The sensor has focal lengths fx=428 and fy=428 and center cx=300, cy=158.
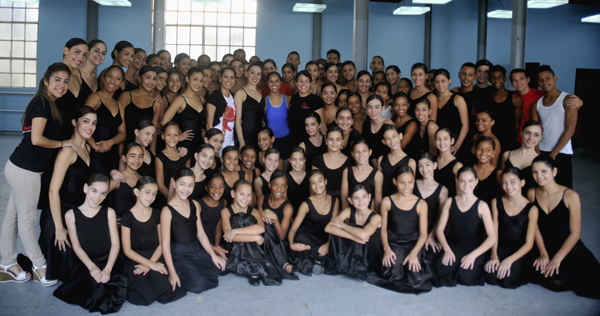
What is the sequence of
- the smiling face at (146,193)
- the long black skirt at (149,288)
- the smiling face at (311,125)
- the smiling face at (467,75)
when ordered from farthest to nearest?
1. the smiling face at (467,75)
2. the smiling face at (311,125)
3. the smiling face at (146,193)
4. the long black skirt at (149,288)

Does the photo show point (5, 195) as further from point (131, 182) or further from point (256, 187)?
point (256, 187)

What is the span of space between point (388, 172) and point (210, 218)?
1865 mm

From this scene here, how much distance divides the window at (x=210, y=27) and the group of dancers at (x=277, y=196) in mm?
9912

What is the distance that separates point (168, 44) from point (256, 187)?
11.5 metres

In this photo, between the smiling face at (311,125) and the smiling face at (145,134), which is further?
the smiling face at (311,125)

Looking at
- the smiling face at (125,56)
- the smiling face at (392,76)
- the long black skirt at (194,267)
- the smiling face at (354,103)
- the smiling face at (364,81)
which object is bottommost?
the long black skirt at (194,267)

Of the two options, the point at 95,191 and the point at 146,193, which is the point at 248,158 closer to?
the point at 146,193

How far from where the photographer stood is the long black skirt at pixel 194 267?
3508mm

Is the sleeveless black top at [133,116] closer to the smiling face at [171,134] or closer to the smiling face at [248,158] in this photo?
the smiling face at [171,134]

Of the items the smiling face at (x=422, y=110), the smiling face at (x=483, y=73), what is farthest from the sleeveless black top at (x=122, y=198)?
the smiling face at (x=483, y=73)

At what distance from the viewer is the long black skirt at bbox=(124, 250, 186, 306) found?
10.8 ft

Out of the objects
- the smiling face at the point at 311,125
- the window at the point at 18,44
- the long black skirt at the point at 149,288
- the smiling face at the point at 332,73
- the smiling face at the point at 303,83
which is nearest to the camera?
the long black skirt at the point at 149,288

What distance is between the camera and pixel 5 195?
6.49 metres

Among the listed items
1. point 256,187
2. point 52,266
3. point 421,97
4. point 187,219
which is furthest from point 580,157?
point 52,266
